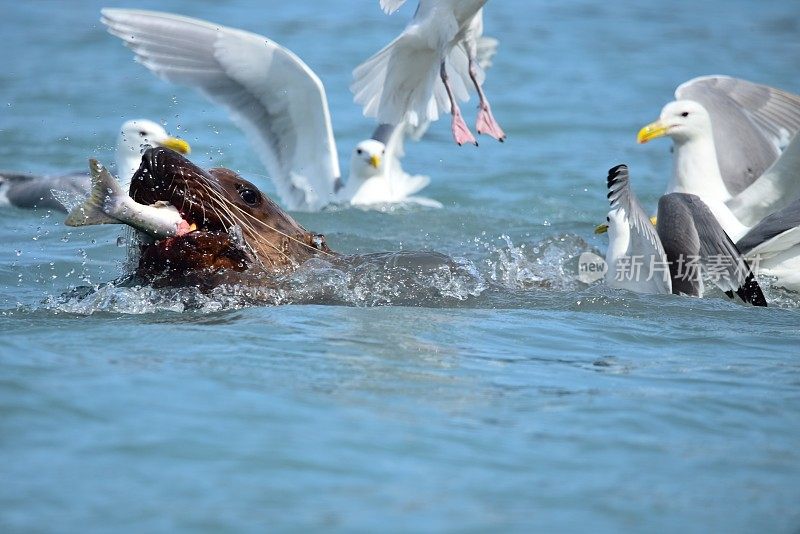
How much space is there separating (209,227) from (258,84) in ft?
13.9

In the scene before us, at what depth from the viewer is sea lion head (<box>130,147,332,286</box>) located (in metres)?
4.90

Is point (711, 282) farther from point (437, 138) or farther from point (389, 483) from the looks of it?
point (437, 138)

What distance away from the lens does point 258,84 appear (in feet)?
30.1

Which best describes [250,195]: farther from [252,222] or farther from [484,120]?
[484,120]

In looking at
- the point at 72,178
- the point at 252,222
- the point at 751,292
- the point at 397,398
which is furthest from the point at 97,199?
the point at 72,178

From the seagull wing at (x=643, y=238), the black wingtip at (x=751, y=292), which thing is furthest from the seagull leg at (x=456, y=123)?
the black wingtip at (x=751, y=292)

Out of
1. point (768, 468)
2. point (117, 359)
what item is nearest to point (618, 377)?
point (768, 468)

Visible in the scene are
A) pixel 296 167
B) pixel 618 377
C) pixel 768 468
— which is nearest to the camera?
pixel 768 468

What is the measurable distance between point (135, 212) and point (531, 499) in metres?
1.96

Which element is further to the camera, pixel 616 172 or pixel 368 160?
pixel 368 160

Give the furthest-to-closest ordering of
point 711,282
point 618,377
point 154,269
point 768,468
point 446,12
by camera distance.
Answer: point 446,12 → point 711,282 → point 154,269 → point 618,377 → point 768,468

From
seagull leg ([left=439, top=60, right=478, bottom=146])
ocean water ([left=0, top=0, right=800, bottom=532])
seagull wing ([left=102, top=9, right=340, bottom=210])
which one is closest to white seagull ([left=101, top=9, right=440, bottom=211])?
seagull wing ([left=102, top=9, right=340, bottom=210])

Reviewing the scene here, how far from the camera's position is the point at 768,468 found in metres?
3.70

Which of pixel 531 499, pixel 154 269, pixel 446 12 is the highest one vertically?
pixel 446 12
